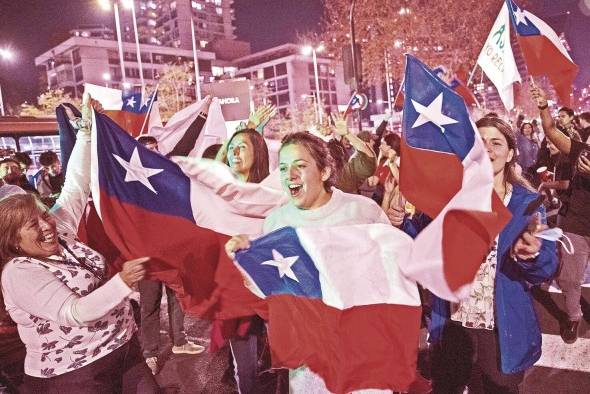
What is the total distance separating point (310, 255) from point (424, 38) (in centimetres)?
3153

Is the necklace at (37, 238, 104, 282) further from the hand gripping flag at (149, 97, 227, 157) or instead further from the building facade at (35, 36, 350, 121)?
the building facade at (35, 36, 350, 121)

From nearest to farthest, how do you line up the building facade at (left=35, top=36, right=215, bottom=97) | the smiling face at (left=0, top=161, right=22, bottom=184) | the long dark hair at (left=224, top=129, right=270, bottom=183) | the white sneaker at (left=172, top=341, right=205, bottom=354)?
the long dark hair at (left=224, top=129, right=270, bottom=183) < the white sneaker at (left=172, top=341, right=205, bottom=354) < the smiling face at (left=0, top=161, right=22, bottom=184) < the building facade at (left=35, top=36, right=215, bottom=97)

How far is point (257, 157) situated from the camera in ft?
14.5

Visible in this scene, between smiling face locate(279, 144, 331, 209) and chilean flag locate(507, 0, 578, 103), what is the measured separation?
168 inches

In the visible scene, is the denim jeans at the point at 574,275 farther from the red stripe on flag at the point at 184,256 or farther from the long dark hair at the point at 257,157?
the red stripe on flag at the point at 184,256

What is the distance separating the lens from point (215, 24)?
166000 millimetres

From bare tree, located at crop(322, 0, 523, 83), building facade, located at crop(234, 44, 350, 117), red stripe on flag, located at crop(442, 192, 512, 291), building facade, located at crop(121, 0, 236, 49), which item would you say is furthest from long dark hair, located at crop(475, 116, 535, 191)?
building facade, located at crop(121, 0, 236, 49)

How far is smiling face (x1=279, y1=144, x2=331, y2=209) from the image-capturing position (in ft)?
9.57

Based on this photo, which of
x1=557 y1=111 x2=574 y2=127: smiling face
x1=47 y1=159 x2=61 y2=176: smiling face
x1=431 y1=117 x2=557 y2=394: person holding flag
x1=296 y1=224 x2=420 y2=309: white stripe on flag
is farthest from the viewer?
x1=47 y1=159 x2=61 y2=176: smiling face

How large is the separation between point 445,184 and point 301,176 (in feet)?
2.74

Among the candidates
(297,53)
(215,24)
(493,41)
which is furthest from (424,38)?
(215,24)

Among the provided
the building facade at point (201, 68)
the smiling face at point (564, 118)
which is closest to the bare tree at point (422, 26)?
the smiling face at point (564, 118)

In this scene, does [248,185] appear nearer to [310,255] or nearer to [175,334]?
[310,255]

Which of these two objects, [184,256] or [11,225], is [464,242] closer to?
[184,256]
